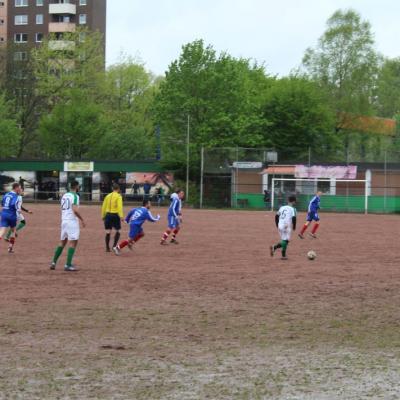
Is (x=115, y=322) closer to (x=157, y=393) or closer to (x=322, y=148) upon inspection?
(x=157, y=393)

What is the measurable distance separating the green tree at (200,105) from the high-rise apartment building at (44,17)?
41.7m

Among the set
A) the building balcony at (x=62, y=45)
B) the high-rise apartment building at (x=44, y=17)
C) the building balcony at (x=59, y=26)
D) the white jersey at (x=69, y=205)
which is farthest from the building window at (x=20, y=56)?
the white jersey at (x=69, y=205)

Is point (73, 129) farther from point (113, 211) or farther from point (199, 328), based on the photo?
point (199, 328)

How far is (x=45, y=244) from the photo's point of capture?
73.7 feet

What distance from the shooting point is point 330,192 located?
174 feet

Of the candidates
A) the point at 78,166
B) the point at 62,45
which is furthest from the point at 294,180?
the point at 62,45

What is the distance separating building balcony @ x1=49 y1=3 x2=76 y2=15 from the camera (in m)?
96.2

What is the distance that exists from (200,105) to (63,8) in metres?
45.3

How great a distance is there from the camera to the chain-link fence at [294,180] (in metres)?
52.2

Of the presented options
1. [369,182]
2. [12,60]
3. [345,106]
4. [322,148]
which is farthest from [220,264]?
[12,60]

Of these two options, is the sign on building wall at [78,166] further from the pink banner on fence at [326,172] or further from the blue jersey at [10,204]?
the blue jersey at [10,204]

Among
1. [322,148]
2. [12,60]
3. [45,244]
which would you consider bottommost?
[45,244]

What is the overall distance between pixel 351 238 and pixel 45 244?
34.1 ft

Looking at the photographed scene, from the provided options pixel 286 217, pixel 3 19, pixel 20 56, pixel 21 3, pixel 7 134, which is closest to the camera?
pixel 286 217
